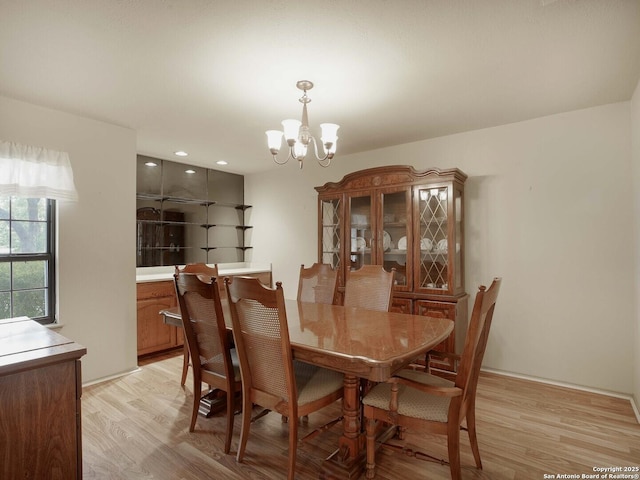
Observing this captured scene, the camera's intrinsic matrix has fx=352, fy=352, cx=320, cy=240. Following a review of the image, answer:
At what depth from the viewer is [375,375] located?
1.51 m

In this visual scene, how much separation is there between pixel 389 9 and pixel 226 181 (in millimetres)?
4012

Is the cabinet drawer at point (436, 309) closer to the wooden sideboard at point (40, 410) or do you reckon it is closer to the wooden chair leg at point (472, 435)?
the wooden chair leg at point (472, 435)

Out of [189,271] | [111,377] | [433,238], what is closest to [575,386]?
[433,238]

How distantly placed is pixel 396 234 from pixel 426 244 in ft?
1.11

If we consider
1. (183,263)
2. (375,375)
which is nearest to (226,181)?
(183,263)

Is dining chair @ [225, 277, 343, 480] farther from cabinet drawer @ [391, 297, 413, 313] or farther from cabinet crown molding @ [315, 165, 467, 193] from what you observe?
cabinet crown molding @ [315, 165, 467, 193]

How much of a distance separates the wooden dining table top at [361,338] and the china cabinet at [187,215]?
7.02 feet

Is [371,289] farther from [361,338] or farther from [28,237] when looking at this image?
[28,237]

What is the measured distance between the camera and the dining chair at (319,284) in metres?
3.11

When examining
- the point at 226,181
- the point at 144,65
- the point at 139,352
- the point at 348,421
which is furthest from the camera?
the point at 226,181

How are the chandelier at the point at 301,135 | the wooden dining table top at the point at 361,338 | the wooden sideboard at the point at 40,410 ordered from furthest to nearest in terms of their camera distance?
the chandelier at the point at 301,135 < the wooden dining table top at the point at 361,338 < the wooden sideboard at the point at 40,410

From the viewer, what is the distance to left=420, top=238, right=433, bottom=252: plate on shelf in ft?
11.0

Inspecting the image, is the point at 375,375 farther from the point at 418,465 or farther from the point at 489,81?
the point at 489,81

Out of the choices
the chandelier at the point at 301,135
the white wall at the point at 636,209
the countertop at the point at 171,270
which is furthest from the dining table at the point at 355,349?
the countertop at the point at 171,270
